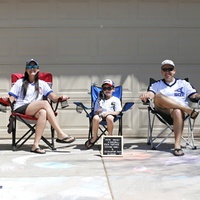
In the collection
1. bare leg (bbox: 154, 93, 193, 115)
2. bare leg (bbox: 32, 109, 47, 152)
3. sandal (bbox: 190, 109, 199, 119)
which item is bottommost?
bare leg (bbox: 32, 109, 47, 152)

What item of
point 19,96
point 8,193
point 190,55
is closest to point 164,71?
point 190,55

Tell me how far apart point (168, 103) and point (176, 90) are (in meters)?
0.34

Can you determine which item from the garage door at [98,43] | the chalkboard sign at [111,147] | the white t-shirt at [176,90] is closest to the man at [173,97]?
the white t-shirt at [176,90]

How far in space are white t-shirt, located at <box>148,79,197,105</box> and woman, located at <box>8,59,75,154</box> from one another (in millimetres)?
1036

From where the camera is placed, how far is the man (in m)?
4.29

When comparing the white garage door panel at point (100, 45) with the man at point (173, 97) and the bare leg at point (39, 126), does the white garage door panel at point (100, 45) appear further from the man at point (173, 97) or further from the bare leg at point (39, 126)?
the bare leg at point (39, 126)

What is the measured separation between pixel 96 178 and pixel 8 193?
2.38 ft

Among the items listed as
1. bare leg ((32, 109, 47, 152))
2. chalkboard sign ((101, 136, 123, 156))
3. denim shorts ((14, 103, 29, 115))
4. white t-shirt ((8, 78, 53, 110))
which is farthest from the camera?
white t-shirt ((8, 78, 53, 110))

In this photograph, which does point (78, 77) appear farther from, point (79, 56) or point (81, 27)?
point (81, 27)

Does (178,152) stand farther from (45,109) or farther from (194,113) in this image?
(45,109)

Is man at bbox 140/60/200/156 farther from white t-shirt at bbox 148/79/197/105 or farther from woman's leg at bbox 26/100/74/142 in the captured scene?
woman's leg at bbox 26/100/74/142

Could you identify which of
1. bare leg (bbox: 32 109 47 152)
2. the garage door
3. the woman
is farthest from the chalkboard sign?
the garage door

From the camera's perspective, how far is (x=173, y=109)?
4.34 m

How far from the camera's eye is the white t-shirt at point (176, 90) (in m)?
4.61
